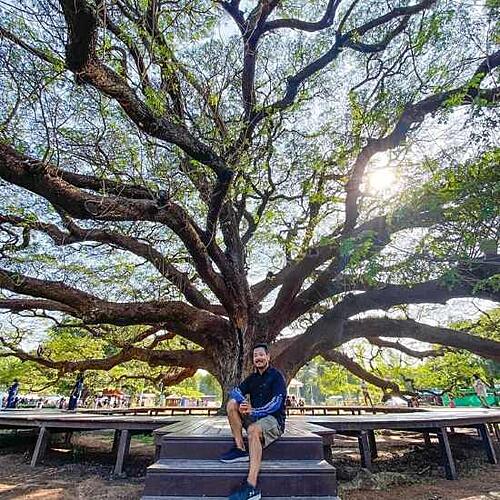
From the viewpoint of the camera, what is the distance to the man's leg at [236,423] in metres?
2.77

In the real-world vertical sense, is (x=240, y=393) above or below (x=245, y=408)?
above

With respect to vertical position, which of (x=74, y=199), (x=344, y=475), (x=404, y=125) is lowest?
(x=344, y=475)

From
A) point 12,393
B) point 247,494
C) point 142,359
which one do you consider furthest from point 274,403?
point 12,393

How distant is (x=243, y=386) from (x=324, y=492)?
1.00 metres

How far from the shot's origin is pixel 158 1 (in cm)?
385

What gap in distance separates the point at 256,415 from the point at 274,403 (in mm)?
170

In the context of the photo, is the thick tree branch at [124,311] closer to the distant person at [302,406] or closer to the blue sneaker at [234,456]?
the blue sneaker at [234,456]

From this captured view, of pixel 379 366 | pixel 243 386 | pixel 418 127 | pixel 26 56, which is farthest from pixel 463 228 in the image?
pixel 379 366

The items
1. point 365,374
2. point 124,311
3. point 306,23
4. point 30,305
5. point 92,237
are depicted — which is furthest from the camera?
point 365,374

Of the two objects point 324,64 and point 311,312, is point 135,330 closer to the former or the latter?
point 311,312

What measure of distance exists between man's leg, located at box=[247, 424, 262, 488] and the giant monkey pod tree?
2.12 metres

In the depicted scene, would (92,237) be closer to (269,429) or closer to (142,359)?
(269,429)

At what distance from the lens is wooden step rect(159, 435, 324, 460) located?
2789mm

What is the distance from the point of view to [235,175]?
14.3 ft
